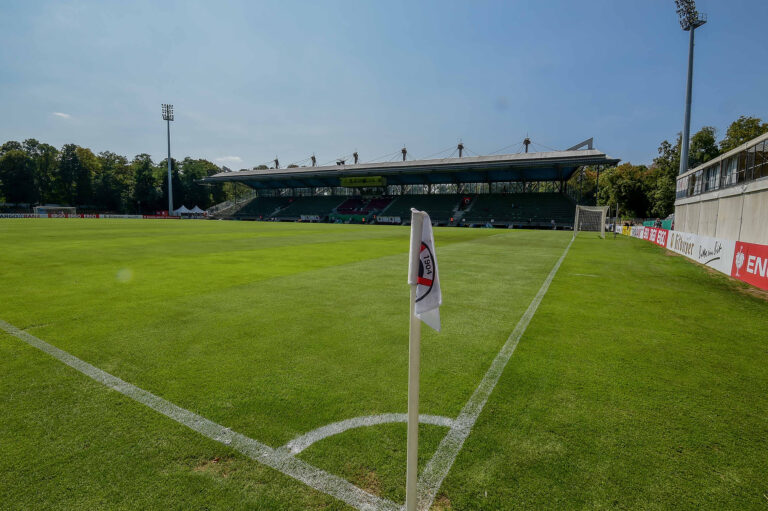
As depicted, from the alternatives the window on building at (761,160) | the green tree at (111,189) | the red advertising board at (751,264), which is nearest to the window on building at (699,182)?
the window on building at (761,160)

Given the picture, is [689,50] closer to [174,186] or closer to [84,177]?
[174,186]

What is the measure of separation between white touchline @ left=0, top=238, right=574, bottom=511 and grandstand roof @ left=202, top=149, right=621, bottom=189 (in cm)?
5293

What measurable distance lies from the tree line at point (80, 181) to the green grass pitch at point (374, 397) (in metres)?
102

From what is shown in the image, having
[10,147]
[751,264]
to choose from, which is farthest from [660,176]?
[10,147]

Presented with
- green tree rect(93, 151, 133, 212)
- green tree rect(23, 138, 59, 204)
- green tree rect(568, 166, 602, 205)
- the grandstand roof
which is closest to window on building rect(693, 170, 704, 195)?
the grandstand roof

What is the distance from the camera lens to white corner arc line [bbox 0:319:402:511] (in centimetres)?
248

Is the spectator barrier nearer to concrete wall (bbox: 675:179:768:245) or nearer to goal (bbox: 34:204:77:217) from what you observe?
concrete wall (bbox: 675:179:768:245)

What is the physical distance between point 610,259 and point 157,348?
705 inches

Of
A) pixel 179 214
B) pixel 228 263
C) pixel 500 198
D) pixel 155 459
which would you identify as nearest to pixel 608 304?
pixel 155 459

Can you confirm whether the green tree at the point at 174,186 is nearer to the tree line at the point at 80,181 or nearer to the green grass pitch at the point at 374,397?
the tree line at the point at 80,181

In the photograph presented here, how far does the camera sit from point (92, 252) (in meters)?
15.4

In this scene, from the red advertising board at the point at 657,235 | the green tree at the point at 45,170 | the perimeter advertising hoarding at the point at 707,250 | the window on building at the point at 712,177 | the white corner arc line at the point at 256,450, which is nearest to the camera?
the white corner arc line at the point at 256,450

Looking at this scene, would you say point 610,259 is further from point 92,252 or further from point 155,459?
point 92,252

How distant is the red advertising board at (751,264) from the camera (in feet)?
34.3
